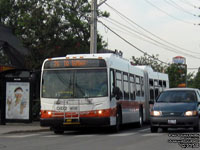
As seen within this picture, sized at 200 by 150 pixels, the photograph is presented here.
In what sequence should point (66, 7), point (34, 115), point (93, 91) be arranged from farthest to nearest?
point (66, 7) → point (34, 115) → point (93, 91)

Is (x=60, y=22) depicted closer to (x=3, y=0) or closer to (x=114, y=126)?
(x=3, y=0)

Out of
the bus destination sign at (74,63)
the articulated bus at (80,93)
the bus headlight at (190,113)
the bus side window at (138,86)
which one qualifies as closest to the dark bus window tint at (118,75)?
the articulated bus at (80,93)

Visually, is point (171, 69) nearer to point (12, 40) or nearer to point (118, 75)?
point (12, 40)

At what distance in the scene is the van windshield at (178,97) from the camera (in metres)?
21.4

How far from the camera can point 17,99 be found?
88.0ft

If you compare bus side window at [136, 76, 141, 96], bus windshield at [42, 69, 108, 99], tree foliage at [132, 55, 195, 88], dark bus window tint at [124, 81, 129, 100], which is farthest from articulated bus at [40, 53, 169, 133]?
tree foliage at [132, 55, 195, 88]

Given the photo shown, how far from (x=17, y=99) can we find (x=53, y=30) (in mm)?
12007

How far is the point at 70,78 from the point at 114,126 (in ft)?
8.82

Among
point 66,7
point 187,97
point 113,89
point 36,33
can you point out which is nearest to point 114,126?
point 113,89

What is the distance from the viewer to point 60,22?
38812 mm

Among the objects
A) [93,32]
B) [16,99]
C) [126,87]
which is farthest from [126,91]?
[93,32]

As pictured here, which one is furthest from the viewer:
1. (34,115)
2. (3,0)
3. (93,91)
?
(3,0)

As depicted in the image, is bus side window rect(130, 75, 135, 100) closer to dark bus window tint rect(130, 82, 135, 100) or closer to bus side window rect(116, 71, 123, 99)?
dark bus window tint rect(130, 82, 135, 100)

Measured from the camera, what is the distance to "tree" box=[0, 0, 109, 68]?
3791 cm
